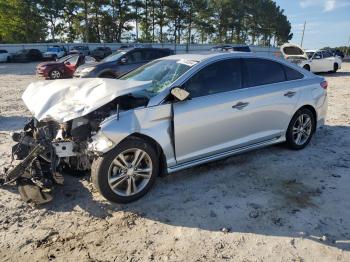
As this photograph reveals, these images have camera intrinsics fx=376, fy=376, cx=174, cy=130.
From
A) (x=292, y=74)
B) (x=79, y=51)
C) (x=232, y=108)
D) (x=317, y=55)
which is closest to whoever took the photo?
(x=232, y=108)

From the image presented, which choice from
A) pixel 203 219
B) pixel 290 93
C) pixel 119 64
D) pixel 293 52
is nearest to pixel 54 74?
pixel 119 64

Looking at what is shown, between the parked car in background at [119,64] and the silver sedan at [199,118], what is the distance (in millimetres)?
8031

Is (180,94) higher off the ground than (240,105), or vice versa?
(180,94)

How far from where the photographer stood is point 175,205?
4.42 m

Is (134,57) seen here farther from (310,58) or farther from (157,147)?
A: (310,58)

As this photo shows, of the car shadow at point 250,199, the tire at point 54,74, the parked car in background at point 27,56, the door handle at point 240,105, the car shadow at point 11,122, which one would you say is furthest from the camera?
the parked car in background at point 27,56

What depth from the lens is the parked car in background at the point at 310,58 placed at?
20.8 metres

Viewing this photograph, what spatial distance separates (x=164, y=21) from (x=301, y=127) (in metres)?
56.6

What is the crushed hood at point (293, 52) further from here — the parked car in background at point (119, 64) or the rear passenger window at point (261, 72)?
the rear passenger window at point (261, 72)

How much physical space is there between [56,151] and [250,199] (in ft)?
7.73

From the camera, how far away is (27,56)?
1474 inches

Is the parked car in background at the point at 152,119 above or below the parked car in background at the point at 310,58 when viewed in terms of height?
above

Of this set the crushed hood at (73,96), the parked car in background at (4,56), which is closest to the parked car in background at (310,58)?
the crushed hood at (73,96)

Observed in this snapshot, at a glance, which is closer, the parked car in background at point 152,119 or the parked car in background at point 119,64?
the parked car in background at point 152,119
